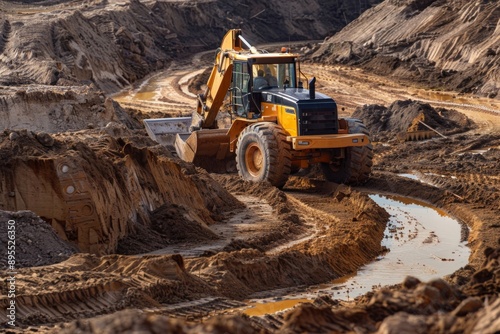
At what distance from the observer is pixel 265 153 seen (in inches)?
716

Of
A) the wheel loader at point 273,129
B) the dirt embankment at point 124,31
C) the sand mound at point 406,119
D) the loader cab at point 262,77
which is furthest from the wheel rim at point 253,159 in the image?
the dirt embankment at point 124,31

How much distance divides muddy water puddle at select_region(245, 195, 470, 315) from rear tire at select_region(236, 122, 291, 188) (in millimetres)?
1941

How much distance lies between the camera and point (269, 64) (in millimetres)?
19062

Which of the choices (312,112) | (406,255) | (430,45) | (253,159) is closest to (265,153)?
(253,159)

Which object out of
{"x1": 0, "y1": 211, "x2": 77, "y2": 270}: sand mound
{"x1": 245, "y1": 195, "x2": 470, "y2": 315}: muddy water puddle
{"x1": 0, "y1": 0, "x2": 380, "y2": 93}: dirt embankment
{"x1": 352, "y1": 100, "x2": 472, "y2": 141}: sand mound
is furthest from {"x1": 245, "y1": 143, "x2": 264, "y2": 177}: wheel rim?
{"x1": 0, "y1": 0, "x2": 380, "y2": 93}: dirt embankment

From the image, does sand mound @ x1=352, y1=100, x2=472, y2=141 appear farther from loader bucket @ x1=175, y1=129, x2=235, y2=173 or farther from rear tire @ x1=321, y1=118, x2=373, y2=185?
rear tire @ x1=321, y1=118, x2=373, y2=185

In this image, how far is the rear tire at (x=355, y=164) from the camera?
18.6 meters

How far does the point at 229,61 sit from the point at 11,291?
1082 centimetres

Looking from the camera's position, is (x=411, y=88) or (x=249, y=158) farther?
(x=411, y=88)

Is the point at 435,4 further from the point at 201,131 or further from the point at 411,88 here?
the point at 201,131

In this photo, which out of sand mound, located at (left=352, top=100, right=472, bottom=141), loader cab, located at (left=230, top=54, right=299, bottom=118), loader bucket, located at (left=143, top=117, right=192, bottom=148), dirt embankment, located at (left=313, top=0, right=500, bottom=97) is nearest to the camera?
loader cab, located at (left=230, top=54, right=299, bottom=118)

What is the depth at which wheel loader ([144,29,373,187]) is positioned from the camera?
17953mm

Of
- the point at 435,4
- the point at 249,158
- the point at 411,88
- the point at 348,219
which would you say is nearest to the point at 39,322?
the point at 348,219

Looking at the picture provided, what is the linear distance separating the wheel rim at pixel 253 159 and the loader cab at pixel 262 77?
0.71 metres
